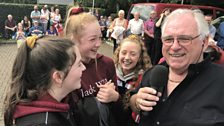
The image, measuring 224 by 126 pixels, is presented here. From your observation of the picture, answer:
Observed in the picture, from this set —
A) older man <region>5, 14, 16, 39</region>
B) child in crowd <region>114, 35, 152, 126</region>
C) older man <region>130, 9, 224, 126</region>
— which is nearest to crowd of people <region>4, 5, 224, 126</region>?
older man <region>130, 9, 224, 126</region>

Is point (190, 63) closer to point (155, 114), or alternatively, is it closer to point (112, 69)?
point (155, 114)

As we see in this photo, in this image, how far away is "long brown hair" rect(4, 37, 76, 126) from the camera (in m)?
1.87

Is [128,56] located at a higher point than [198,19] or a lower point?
lower

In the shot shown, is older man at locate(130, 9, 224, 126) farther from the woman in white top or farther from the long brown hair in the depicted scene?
the woman in white top

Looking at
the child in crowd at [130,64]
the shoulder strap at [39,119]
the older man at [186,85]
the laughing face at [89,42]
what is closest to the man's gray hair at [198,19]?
the older man at [186,85]

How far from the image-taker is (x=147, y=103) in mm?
1988

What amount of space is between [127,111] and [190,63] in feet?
2.67

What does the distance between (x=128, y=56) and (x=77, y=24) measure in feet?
2.48

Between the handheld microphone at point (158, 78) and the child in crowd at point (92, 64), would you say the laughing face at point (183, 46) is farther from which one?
the child in crowd at point (92, 64)

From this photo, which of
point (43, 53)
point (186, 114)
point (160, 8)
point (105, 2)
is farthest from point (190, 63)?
point (105, 2)

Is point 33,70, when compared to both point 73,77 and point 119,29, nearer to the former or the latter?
point 73,77

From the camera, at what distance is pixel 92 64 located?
8.62 ft

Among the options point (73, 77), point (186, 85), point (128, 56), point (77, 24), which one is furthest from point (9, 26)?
point (186, 85)

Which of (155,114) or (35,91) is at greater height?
(35,91)
